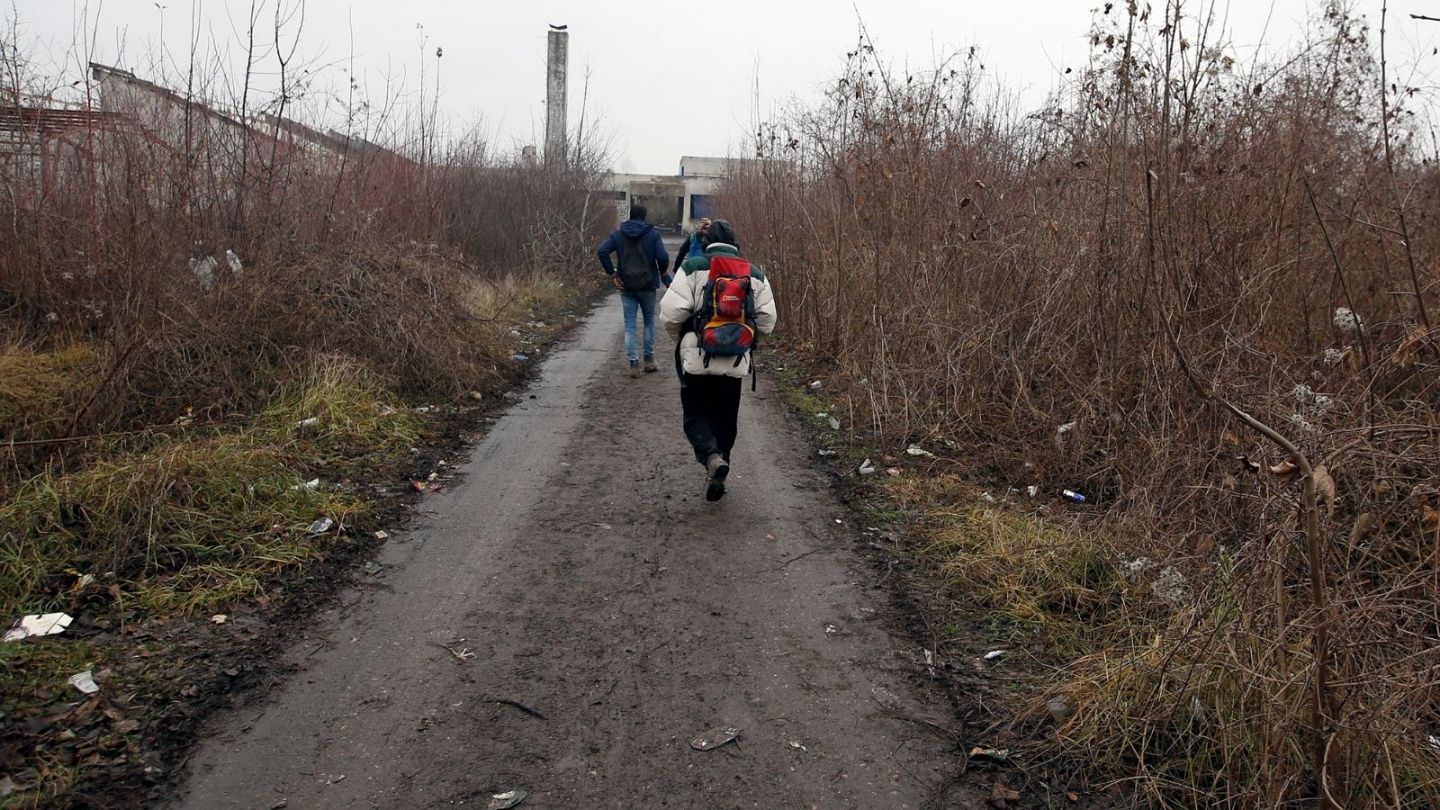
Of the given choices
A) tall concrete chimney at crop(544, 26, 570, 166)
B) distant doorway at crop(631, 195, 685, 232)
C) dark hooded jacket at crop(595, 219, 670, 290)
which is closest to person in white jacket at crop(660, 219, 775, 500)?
dark hooded jacket at crop(595, 219, 670, 290)

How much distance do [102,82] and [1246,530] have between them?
9882mm

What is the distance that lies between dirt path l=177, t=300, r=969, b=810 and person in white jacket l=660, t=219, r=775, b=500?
15.0 inches

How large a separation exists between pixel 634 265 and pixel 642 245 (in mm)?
250

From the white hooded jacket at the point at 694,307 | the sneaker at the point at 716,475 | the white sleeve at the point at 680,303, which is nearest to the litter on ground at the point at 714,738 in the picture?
the sneaker at the point at 716,475

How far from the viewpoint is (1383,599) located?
9.30ft

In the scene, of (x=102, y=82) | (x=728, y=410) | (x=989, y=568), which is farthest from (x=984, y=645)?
(x=102, y=82)

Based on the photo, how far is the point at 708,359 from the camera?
618cm

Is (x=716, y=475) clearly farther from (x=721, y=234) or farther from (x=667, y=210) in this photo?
(x=667, y=210)

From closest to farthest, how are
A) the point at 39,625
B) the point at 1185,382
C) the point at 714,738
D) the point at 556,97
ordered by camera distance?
1. the point at 714,738
2. the point at 39,625
3. the point at 1185,382
4. the point at 556,97

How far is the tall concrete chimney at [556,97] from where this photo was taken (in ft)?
75.5

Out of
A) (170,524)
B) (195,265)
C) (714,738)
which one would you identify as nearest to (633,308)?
(195,265)

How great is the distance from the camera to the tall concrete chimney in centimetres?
2302

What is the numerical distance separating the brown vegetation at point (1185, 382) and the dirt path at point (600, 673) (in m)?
0.72

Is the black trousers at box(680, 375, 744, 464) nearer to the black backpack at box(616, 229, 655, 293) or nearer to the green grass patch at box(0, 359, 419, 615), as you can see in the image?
the green grass patch at box(0, 359, 419, 615)
